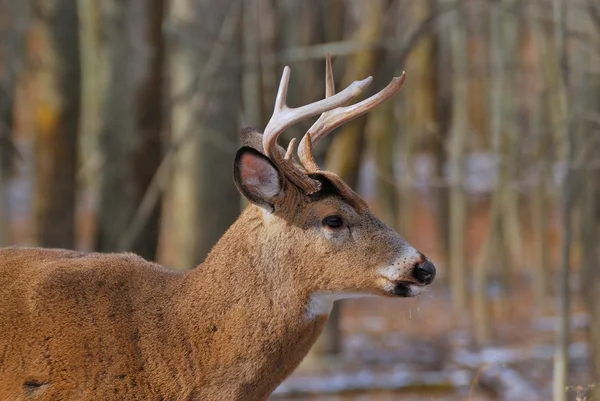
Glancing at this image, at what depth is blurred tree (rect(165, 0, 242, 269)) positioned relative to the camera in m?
11.7

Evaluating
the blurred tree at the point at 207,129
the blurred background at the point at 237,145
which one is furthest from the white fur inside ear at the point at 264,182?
the blurred tree at the point at 207,129

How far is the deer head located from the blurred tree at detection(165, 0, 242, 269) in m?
6.35

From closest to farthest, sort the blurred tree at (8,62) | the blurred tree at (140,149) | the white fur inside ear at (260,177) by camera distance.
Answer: the white fur inside ear at (260,177) < the blurred tree at (140,149) < the blurred tree at (8,62)

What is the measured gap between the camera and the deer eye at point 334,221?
16.7 ft

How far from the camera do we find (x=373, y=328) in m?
17.6

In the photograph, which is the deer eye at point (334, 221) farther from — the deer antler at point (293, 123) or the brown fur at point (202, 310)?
the deer antler at point (293, 123)

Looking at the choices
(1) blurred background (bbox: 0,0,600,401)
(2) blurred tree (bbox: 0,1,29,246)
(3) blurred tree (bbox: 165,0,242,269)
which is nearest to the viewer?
(1) blurred background (bbox: 0,0,600,401)

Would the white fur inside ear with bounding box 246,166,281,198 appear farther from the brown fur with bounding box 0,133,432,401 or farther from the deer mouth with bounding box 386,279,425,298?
the deer mouth with bounding box 386,279,425,298

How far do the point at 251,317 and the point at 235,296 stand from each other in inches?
5.2

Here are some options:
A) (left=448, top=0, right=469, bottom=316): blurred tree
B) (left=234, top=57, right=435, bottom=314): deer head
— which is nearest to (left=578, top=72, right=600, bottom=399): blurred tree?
(left=234, top=57, right=435, bottom=314): deer head

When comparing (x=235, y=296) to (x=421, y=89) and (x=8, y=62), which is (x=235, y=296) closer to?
(x=421, y=89)

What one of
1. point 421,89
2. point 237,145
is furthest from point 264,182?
point 421,89

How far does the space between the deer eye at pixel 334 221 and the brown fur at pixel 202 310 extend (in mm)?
24

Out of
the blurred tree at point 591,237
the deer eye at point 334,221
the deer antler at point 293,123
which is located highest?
the deer antler at point 293,123
